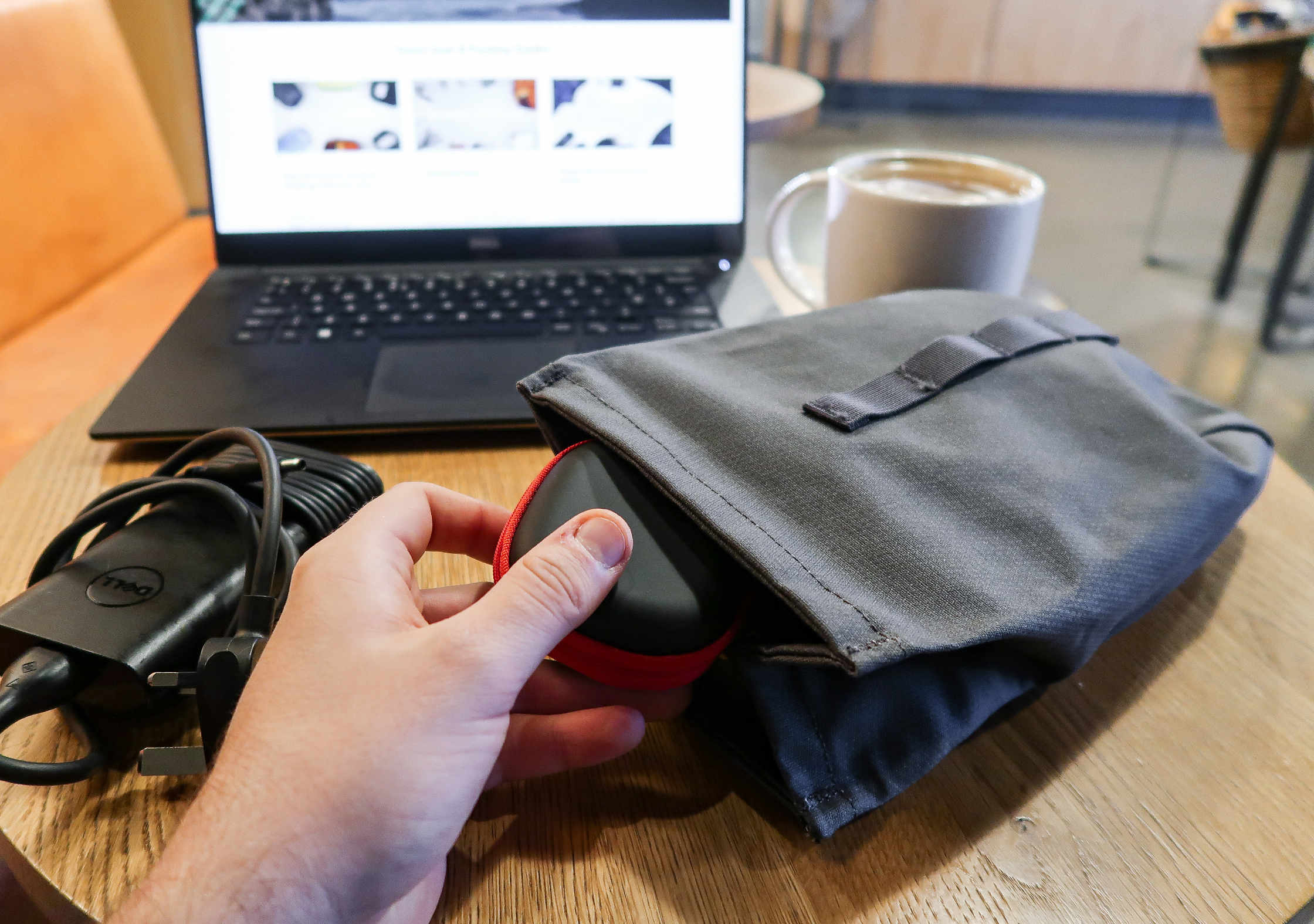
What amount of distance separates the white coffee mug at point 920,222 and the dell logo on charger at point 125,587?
446 mm

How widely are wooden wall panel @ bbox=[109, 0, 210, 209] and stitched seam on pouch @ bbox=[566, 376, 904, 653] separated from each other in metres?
1.14

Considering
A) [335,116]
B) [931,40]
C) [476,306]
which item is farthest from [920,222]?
[931,40]

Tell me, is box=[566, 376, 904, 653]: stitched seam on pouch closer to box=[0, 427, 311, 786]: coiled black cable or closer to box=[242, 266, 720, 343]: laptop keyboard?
box=[0, 427, 311, 786]: coiled black cable

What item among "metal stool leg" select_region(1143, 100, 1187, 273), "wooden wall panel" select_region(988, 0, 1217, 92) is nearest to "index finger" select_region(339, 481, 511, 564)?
"metal stool leg" select_region(1143, 100, 1187, 273)

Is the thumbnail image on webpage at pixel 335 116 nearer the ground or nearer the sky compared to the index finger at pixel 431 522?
nearer the sky

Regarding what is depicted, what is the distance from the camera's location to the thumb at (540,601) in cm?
24

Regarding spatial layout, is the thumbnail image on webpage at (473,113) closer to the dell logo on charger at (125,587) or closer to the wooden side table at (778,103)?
the wooden side table at (778,103)

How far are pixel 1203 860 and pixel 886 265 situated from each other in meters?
0.38

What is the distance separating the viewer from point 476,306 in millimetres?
583

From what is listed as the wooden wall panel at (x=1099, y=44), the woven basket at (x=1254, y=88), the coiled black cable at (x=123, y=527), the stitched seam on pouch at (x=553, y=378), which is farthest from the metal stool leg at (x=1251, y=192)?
the coiled black cable at (x=123, y=527)

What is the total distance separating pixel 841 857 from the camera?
27cm

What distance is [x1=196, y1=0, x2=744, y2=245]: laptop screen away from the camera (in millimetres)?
608

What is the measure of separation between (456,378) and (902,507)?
31cm

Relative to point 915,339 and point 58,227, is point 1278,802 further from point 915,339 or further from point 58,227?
point 58,227
